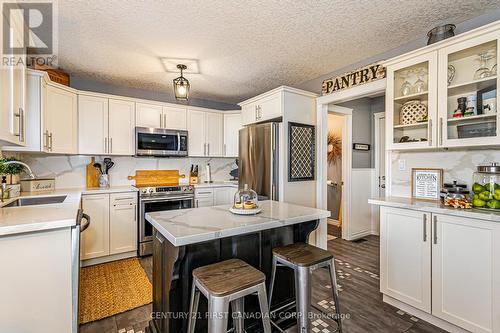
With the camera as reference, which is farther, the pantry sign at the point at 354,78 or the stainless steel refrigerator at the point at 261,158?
the stainless steel refrigerator at the point at 261,158

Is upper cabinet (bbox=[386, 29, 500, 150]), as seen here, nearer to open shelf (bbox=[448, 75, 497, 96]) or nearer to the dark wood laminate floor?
open shelf (bbox=[448, 75, 497, 96])

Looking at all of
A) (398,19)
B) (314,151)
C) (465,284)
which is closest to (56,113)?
(314,151)

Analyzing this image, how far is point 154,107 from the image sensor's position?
3770 millimetres

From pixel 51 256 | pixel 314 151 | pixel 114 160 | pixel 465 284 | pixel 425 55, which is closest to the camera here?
pixel 51 256

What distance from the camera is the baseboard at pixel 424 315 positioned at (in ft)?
5.99

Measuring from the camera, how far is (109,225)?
317cm

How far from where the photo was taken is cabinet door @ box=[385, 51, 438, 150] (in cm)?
203

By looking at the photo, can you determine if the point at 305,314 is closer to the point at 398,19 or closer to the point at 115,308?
the point at 115,308

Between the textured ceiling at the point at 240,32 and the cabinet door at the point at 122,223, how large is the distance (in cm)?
176

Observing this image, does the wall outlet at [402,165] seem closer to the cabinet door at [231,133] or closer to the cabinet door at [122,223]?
the cabinet door at [231,133]

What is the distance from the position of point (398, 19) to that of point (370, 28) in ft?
0.73

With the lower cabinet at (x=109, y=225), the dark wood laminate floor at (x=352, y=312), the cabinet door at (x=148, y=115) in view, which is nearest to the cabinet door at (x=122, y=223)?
the lower cabinet at (x=109, y=225)

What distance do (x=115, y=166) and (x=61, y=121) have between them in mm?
1006
